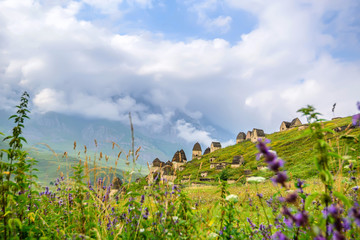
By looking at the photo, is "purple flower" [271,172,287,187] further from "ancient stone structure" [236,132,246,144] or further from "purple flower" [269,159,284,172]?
"ancient stone structure" [236,132,246,144]

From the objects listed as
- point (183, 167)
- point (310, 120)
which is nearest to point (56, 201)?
point (310, 120)

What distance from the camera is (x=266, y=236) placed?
3873 mm

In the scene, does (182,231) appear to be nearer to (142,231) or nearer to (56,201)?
(142,231)

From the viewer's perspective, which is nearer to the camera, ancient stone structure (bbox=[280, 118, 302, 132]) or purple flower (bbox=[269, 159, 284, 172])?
purple flower (bbox=[269, 159, 284, 172])

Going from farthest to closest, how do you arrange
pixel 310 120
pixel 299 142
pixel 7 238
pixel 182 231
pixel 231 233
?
pixel 299 142 < pixel 182 231 < pixel 231 233 < pixel 7 238 < pixel 310 120

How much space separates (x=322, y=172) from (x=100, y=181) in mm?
5458

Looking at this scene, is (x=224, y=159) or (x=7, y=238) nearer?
(x=7, y=238)

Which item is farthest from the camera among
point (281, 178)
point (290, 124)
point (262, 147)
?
point (290, 124)

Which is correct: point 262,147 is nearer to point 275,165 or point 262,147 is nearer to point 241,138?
point 275,165

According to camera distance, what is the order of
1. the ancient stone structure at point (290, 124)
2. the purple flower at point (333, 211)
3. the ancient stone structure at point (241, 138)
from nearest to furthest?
1. the purple flower at point (333, 211)
2. the ancient stone structure at point (290, 124)
3. the ancient stone structure at point (241, 138)

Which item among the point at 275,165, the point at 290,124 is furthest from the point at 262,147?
the point at 290,124

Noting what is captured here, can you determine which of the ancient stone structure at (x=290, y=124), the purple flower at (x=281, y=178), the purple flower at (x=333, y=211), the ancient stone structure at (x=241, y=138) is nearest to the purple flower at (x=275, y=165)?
the purple flower at (x=281, y=178)

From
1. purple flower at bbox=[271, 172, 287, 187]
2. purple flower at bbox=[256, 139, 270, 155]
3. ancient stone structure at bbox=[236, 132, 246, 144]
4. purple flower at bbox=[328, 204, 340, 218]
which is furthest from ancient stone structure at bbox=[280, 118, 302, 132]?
purple flower at bbox=[271, 172, 287, 187]

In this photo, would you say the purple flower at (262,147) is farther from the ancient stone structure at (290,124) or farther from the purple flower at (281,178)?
the ancient stone structure at (290,124)
